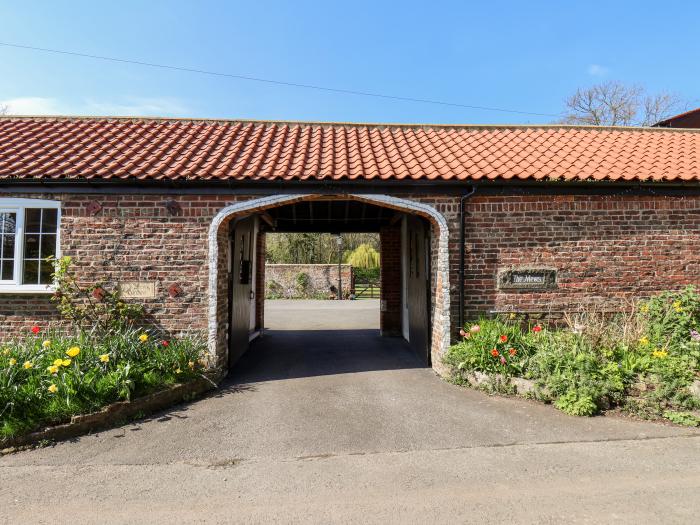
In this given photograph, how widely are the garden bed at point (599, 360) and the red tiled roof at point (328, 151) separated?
2.30m

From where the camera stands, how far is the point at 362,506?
2.94 m

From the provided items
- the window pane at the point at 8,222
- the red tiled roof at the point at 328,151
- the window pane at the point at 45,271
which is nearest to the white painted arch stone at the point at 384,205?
the red tiled roof at the point at 328,151

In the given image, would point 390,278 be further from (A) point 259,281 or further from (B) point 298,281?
(B) point 298,281

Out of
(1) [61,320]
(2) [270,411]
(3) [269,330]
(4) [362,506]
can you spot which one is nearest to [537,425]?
(4) [362,506]

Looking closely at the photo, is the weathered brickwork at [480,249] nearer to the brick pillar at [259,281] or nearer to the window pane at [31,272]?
the window pane at [31,272]

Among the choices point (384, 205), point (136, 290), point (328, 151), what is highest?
point (328, 151)

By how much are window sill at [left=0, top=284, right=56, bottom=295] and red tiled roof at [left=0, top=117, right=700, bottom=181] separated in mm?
1672

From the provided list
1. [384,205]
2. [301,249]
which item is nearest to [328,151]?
[384,205]

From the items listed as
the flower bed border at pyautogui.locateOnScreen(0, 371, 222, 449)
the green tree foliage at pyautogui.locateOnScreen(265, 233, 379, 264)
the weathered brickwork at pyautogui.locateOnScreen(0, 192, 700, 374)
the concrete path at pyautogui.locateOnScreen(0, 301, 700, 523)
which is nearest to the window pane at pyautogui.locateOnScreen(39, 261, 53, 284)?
the weathered brickwork at pyautogui.locateOnScreen(0, 192, 700, 374)

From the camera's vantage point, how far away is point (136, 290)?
6250mm

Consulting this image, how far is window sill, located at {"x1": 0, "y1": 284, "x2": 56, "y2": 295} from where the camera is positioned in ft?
20.3

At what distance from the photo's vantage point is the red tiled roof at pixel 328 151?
6.45 metres

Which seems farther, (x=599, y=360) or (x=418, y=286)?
(x=418, y=286)

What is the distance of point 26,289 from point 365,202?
18.0ft
